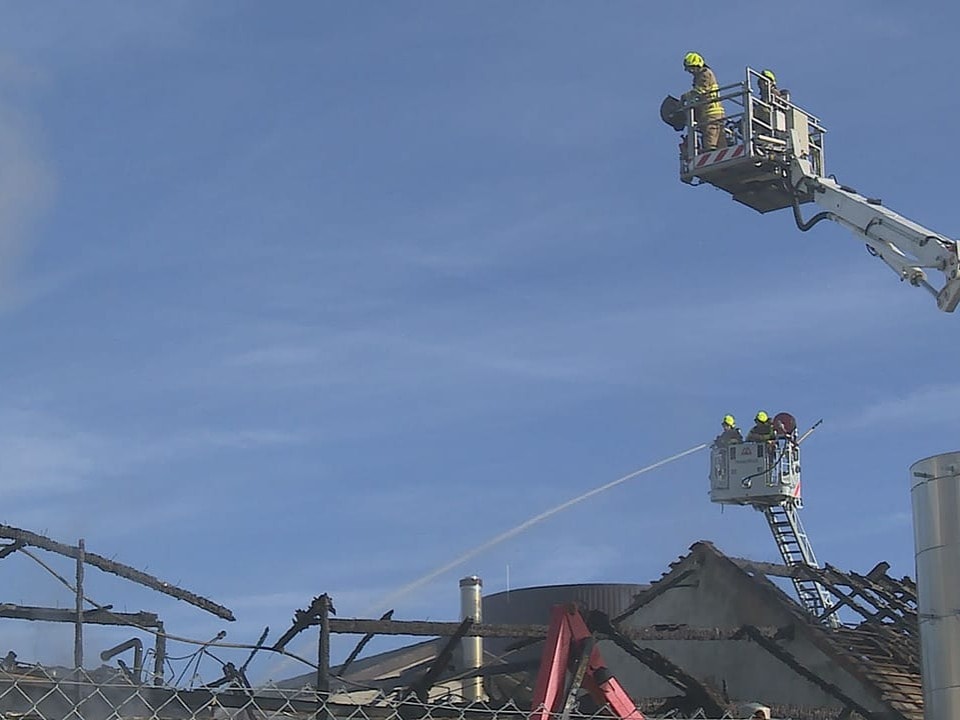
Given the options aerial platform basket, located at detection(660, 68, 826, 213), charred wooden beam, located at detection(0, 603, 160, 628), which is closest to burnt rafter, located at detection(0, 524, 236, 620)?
charred wooden beam, located at detection(0, 603, 160, 628)

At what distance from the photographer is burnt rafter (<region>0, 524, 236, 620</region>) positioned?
20531 mm

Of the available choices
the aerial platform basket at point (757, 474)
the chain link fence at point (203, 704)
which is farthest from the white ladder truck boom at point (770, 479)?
the chain link fence at point (203, 704)

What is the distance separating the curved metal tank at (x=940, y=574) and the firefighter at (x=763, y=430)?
19295 millimetres

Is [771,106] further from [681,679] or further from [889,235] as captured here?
[681,679]

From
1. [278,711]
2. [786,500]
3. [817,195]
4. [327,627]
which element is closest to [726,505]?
[786,500]

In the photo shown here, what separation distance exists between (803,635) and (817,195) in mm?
7779

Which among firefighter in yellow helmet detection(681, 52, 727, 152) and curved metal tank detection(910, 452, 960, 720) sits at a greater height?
firefighter in yellow helmet detection(681, 52, 727, 152)

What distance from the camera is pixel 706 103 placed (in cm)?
2320

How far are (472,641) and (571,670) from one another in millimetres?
8530

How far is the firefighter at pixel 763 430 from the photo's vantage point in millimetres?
31328

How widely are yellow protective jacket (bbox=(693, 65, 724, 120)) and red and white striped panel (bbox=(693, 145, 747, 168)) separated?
56 centimetres

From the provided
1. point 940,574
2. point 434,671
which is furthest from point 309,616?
point 940,574

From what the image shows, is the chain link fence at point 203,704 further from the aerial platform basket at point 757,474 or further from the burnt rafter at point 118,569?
the aerial platform basket at point 757,474

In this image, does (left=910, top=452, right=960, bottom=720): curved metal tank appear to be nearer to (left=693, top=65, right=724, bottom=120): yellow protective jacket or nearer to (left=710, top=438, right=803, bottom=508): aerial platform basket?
(left=693, top=65, right=724, bottom=120): yellow protective jacket
